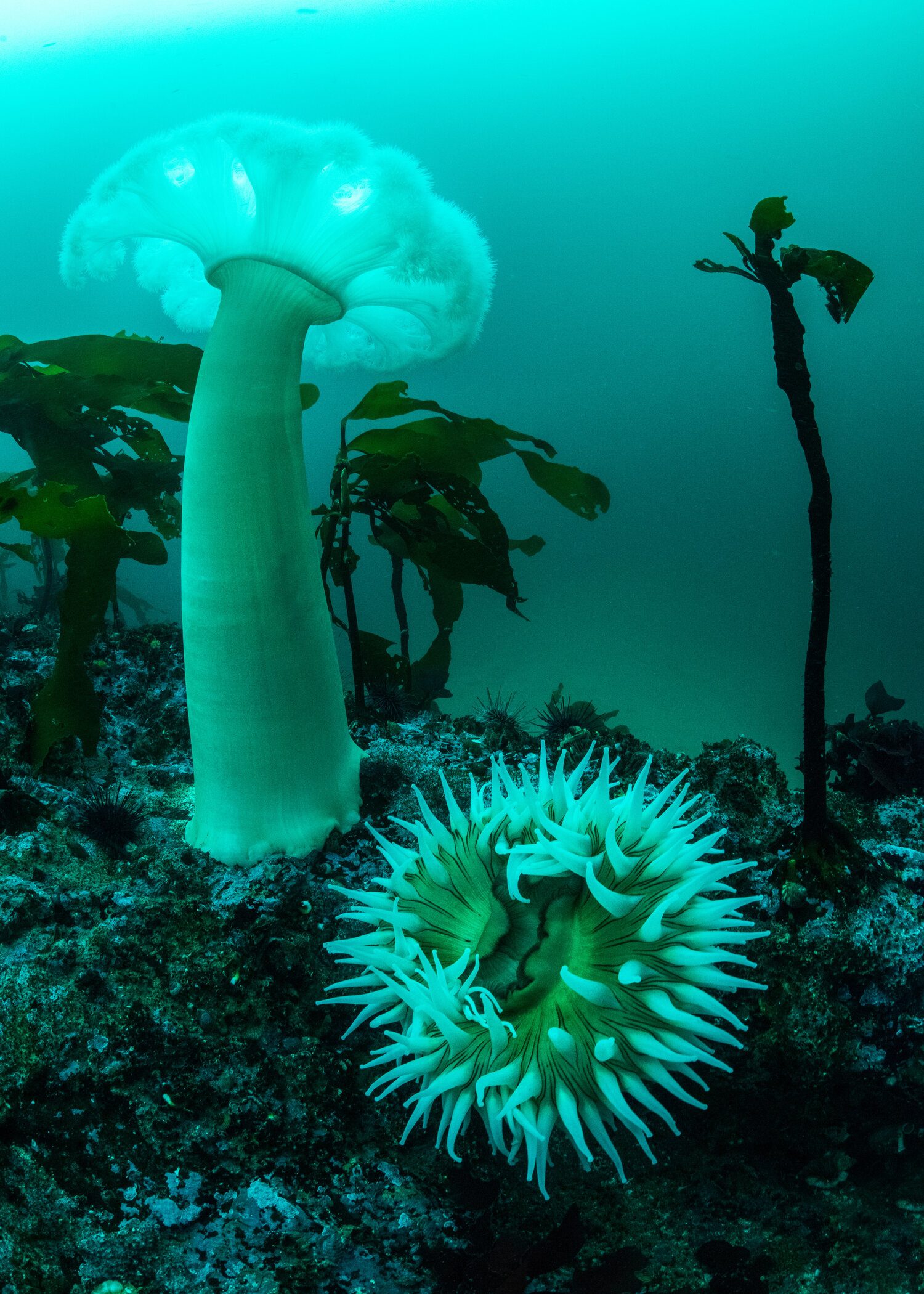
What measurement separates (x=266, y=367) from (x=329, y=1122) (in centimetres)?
120

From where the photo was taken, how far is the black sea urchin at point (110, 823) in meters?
1.41

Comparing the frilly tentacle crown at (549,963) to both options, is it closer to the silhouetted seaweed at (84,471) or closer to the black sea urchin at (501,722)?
the black sea urchin at (501,722)

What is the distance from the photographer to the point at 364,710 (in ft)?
6.39

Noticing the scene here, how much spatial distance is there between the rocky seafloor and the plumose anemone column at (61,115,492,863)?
0.15 metres

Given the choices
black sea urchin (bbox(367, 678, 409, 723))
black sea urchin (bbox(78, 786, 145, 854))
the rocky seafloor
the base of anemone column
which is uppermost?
black sea urchin (bbox(367, 678, 409, 723))

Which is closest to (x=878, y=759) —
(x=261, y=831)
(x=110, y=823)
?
(x=261, y=831)

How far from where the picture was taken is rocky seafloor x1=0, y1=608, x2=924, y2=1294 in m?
0.86

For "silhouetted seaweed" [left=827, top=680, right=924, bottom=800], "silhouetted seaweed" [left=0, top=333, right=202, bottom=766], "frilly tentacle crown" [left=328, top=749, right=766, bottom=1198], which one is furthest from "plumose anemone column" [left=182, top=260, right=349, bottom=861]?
"silhouetted seaweed" [left=827, top=680, right=924, bottom=800]

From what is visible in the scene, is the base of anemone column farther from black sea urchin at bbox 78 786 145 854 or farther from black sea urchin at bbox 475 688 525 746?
black sea urchin at bbox 475 688 525 746

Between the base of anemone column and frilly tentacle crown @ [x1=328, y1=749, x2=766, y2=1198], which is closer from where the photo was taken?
frilly tentacle crown @ [x1=328, y1=749, x2=766, y2=1198]

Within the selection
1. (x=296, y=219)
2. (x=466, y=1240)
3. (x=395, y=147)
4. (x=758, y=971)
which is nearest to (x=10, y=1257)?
(x=466, y=1240)

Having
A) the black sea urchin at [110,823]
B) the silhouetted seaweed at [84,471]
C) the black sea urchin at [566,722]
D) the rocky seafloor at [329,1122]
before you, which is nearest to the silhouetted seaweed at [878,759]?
the rocky seafloor at [329,1122]

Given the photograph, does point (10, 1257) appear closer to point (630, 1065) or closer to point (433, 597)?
point (630, 1065)

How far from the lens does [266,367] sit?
1.30m
